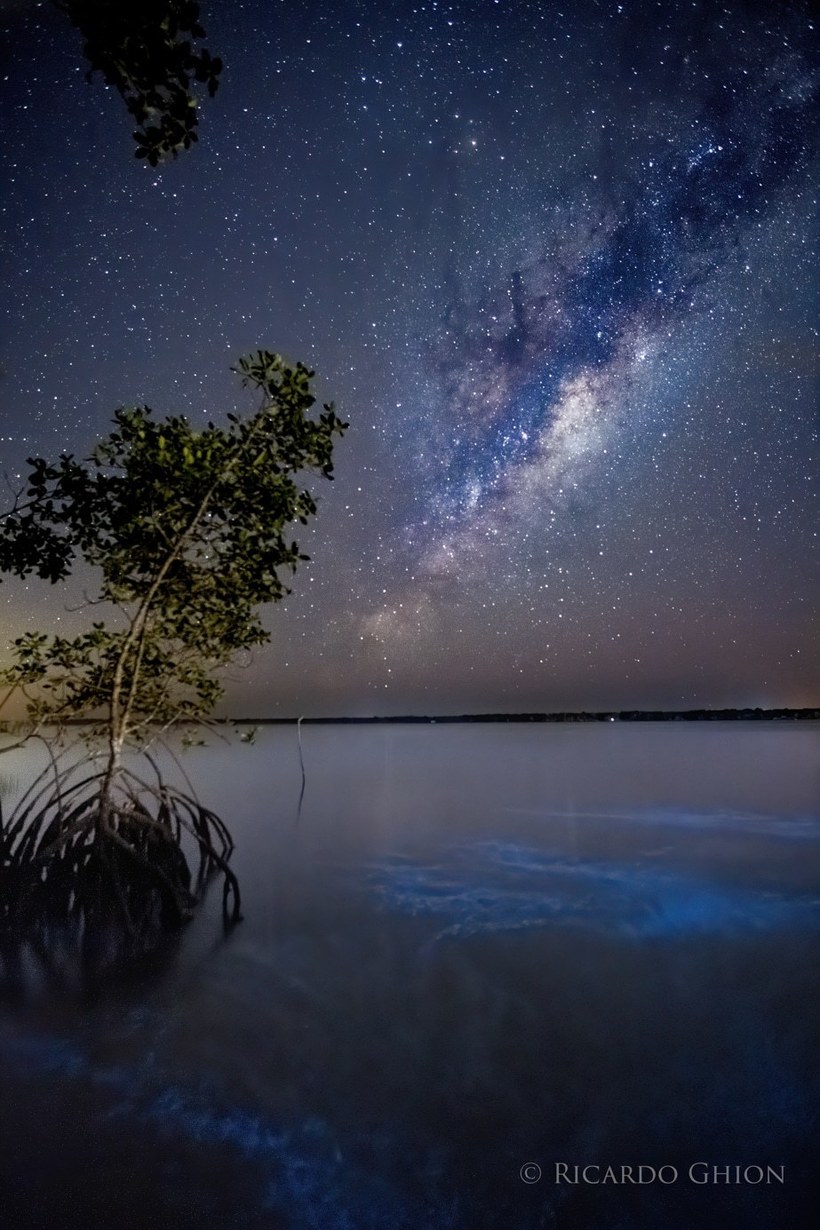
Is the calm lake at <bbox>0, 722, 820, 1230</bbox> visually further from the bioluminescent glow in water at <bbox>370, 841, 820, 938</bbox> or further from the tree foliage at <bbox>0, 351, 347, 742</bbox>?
the tree foliage at <bbox>0, 351, 347, 742</bbox>

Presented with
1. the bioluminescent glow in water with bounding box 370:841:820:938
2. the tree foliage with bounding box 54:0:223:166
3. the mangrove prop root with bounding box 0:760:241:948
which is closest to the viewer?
the tree foliage with bounding box 54:0:223:166

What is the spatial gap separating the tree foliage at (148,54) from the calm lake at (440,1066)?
21.1ft

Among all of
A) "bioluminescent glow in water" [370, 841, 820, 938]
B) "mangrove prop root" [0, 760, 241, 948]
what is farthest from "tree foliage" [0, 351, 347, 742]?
"bioluminescent glow in water" [370, 841, 820, 938]

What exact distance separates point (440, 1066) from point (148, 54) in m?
7.43

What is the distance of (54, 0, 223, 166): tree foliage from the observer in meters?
3.30

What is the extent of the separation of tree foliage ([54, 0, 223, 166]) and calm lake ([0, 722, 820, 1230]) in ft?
→ 21.1

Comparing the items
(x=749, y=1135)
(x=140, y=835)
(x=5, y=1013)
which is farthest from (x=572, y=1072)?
(x=140, y=835)

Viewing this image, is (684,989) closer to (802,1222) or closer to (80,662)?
(802,1222)

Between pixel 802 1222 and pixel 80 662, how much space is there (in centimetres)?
779

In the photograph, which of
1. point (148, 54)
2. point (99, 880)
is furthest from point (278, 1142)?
point (148, 54)

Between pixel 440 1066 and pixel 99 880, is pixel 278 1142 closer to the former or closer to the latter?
pixel 440 1066

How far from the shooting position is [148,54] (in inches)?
135

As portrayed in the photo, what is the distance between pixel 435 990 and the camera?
6605 millimetres

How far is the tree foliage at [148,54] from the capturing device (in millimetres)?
3303
